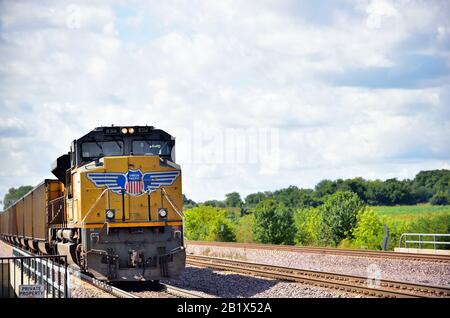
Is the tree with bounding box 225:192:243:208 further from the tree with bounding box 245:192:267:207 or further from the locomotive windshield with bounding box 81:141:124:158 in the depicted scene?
the locomotive windshield with bounding box 81:141:124:158

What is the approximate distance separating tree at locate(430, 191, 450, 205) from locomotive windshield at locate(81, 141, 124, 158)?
71.8m

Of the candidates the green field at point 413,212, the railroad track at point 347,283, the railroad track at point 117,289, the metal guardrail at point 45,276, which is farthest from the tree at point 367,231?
the metal guardrail at point 45,276

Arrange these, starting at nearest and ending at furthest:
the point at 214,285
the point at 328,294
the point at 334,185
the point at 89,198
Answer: the point at 328,294
the point at 89,198
the point at 214,285
the point at 334,185

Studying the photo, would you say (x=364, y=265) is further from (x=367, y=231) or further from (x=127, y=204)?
(x=367, y=231)

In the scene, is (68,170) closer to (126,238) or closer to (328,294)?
(126,238)

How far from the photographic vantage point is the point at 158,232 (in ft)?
58.5

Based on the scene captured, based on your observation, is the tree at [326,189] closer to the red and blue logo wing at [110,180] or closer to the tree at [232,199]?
the tree at [232,199]

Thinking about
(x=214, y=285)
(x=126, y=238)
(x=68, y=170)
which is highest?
(x=68, y=170)

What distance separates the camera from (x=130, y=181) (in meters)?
17.6

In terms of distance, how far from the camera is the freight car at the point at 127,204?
17.4m

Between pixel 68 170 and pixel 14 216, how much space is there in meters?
18.7

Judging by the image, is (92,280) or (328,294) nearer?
(328,294)

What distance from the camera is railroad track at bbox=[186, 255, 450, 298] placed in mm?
15582
